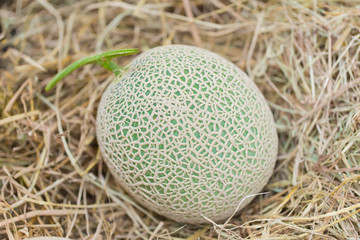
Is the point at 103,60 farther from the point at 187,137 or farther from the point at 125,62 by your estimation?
the point at 187,137

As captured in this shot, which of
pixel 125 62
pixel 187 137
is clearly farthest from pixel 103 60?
pixel 187 137

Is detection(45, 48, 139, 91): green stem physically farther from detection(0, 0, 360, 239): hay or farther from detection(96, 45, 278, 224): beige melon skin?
detection(0, 0, 360, 239): hay

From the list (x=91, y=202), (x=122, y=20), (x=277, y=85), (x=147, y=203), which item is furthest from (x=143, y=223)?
(x=122, y=20)

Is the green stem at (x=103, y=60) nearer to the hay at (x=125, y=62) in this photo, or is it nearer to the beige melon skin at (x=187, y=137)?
the beige melon skin at (x=187, y=137)

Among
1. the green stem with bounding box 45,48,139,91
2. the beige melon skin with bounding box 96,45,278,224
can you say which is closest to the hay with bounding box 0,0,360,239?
the beige melon skin with bounding box 96,45,278,224

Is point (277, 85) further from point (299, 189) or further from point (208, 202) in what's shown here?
point (208, 202)
